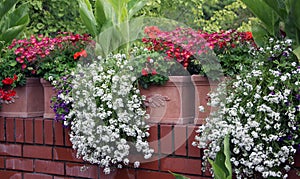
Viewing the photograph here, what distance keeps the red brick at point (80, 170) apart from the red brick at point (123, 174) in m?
0.12

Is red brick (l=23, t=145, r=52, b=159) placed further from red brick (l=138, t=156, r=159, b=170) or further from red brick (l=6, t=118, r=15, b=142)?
red brick (l=138, t=156, r=159, b=170)

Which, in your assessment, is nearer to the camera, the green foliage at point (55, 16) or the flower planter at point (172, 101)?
the flower planter at point (172, 101)

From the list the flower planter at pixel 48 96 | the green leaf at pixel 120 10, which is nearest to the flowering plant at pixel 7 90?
the flower planter at pixel 48 96

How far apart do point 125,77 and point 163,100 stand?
0.80 ft

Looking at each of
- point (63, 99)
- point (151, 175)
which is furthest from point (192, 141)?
point (63, 99)

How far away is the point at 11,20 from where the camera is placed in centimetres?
368

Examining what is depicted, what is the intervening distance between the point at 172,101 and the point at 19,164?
4.03 ft

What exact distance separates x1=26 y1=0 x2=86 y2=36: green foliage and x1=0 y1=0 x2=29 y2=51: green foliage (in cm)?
250

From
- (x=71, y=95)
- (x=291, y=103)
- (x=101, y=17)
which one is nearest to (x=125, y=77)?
(x=71, y=95)

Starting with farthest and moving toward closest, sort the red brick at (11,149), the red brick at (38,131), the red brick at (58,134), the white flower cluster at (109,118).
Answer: the red brick at (11,149) < the red brick at (38,131) < the red brick at (58,134) < the white flower cluster at (109,118)

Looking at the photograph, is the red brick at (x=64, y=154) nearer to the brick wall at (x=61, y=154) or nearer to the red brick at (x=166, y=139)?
the brick wall at (x=61, y=154)

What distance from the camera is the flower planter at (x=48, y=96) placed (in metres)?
3.24

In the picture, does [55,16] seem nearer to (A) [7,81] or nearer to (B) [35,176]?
(A) [7,81]

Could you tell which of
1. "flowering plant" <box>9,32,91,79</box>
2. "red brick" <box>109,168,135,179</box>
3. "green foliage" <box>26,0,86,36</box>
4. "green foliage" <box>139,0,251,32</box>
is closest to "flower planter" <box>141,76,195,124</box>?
"red brick" <box>109,168,135,179</box>
